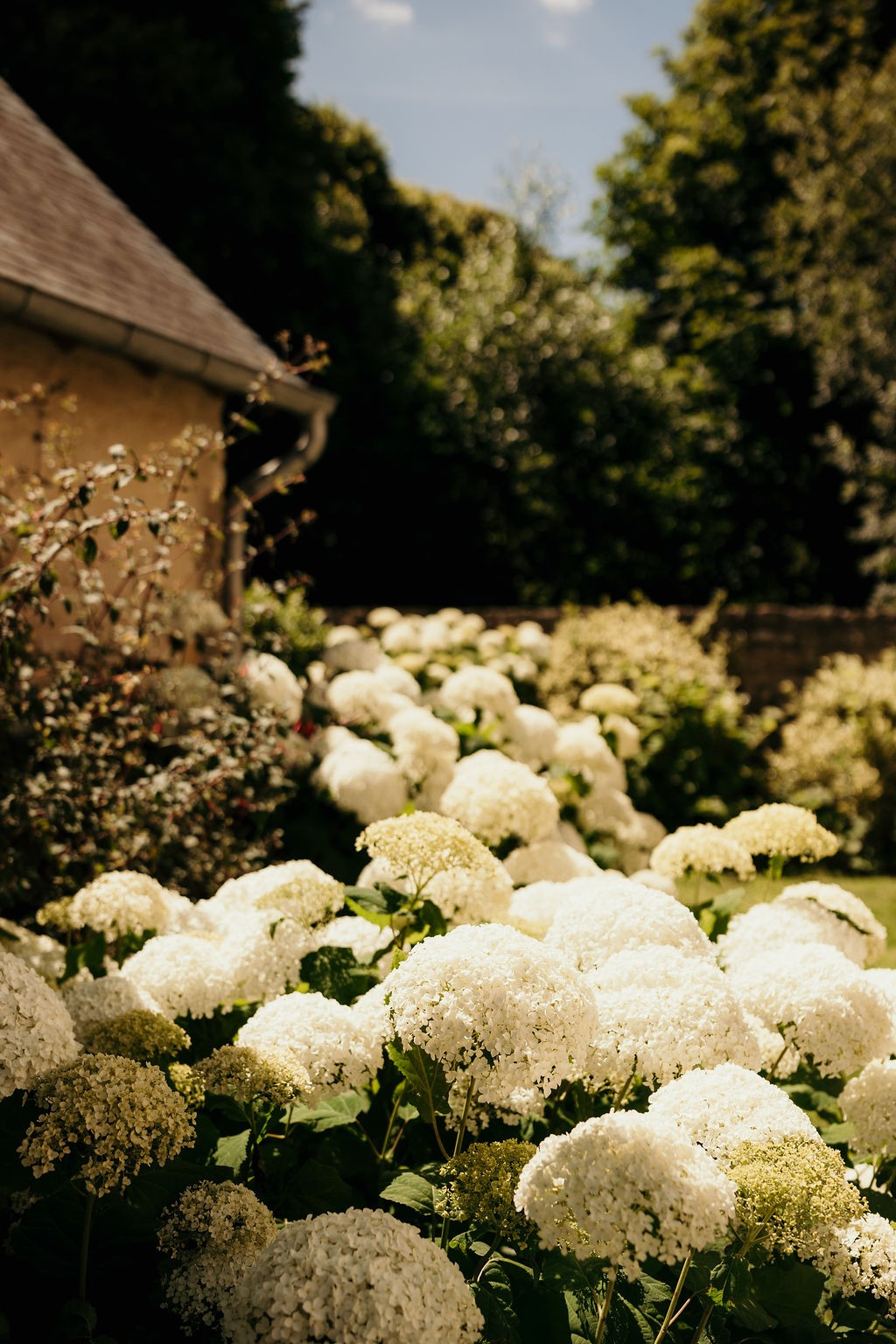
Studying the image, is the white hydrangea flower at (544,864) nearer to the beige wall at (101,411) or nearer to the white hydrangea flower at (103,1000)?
the white hydrangea flower at (103,1000)

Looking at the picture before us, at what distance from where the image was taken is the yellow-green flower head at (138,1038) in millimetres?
1770

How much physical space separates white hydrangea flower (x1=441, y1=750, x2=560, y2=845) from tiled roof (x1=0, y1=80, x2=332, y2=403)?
2.67 metres

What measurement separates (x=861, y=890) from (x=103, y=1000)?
6592 millimetres

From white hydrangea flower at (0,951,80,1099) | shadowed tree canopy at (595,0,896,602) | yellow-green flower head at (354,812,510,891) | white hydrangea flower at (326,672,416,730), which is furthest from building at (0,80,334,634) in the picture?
shadowed tree canopy at (595,0,896,602)

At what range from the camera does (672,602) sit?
52.5 feet

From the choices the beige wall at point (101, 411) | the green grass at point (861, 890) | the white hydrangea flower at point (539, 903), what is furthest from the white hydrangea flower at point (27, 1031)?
the green grass at point (861, 890)

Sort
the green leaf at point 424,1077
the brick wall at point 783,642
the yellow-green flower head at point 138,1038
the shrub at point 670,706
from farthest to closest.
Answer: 1. the brick wall at point 783,642
2. the shrub at point 670,706
3. the yellow-green flower head at point 138,1038
4. the green leaf at point 424,1077

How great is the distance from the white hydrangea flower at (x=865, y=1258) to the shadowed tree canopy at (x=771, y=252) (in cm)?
1371

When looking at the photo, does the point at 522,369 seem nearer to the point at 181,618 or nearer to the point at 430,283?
the point at 430,283

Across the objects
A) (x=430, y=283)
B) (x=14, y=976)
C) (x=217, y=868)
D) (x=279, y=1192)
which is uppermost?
(x=430, y=283)

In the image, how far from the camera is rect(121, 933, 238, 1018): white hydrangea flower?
2.11 metres

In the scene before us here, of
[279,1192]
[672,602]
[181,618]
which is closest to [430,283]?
[672,602]

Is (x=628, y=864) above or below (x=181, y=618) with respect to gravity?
below

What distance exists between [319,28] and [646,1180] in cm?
1751
